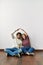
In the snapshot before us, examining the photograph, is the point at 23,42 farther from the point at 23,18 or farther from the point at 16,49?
the point at 23,18

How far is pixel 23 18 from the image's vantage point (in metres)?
Result: 3.64

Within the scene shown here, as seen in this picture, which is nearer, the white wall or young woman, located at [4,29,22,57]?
young woman, located at [4,29,22,57]

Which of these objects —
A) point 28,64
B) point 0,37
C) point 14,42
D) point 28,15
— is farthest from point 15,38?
point 28,64

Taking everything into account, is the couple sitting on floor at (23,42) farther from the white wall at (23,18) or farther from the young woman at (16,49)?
the white wall at (23,18)

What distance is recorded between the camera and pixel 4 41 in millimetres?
3697

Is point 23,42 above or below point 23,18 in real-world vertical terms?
below

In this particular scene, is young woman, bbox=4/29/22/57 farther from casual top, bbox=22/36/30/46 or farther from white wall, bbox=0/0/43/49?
white wall, bbox=0/0/43/49

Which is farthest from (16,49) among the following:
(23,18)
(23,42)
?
(23,18)

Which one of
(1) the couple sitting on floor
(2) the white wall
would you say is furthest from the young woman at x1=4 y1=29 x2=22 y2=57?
(2) the white wall

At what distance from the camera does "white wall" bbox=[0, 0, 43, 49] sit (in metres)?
3.62

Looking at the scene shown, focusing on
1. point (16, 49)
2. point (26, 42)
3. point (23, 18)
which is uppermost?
point (23, 18)

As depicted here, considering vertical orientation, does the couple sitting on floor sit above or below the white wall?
below

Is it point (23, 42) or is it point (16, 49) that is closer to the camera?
point (16, 49)

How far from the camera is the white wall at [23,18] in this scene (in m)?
3.62
